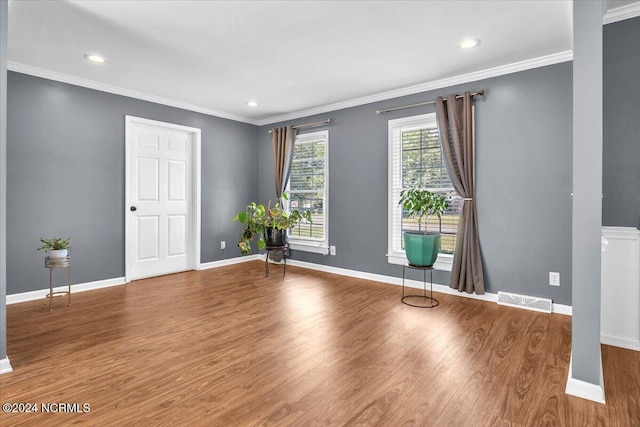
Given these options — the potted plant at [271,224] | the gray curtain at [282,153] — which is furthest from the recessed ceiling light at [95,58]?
the gray curtain at [282,153]

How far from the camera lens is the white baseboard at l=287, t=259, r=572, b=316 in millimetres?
3372

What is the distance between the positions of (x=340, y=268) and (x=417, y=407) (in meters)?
3.27

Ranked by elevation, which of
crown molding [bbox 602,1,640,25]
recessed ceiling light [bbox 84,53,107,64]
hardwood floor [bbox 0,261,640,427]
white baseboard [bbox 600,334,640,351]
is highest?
crown molding [bbox 602,1,640,25]

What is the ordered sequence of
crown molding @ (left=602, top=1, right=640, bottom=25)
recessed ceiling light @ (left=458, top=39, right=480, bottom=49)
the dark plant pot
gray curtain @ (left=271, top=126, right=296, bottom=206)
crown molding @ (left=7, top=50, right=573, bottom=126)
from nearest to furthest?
crown molding @ (left=602, top=1, right=640, bottom=25)
recessed ceiling light @ (left=458, top=39, right=480, bottom=49)
crown molding @ (left=7, top=50, right=573, bottom=126)
the dark plant pot
gray curtain @ (left=271, top=126, right=296, bottom=206)

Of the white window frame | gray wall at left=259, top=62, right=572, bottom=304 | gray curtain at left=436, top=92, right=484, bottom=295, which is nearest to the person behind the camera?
gray wall at left=259, top=62, right=572, bottom=304

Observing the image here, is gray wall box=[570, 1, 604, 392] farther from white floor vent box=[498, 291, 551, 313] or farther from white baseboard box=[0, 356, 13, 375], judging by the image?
white baseboard box=[0, 356, 13, 375]

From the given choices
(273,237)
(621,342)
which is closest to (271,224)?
(273,237)

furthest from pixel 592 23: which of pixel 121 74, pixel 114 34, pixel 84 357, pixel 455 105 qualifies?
pixel 121 74

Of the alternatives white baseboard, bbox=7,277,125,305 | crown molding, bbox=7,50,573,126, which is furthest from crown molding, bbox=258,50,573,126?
white baseboard, bbox=7,277,125,305

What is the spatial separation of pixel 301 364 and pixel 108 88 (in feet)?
13.7

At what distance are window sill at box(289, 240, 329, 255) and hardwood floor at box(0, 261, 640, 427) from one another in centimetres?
152

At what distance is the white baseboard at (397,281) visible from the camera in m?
3.37

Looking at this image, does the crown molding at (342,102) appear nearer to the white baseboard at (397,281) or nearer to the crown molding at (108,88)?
the crown molding at (108,88)

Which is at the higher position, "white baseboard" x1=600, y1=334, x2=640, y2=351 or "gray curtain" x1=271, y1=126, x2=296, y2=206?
"gray curtain" x1=271, y1=126, x2=296, y2=206
